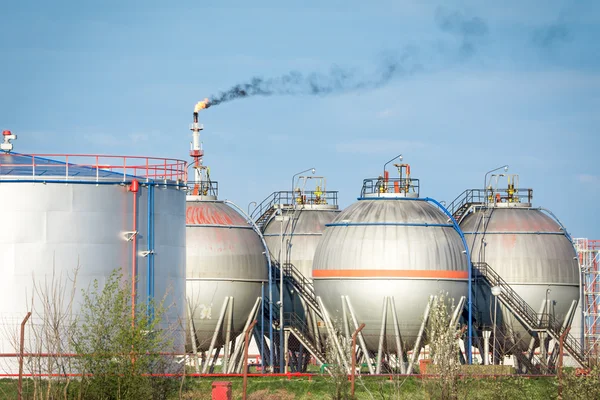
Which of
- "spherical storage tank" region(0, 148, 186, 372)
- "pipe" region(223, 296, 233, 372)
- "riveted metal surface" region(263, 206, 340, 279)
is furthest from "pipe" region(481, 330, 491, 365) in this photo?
"spherical storage tank" region(0, 148, 186, 372)

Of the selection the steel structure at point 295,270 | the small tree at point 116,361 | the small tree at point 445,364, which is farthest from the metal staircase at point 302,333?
the small tree at point 116,361

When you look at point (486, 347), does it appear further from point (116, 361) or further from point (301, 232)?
point (116, 361)

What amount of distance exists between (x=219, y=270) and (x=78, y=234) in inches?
768

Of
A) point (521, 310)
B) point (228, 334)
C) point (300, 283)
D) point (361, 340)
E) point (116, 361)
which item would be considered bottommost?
point (228, 334)

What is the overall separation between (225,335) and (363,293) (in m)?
8.31

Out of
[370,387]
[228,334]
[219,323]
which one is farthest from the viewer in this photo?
[228,334]

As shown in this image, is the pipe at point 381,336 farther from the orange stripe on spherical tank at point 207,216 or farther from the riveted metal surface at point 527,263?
the orange stripe on spherical tank at point 207,216

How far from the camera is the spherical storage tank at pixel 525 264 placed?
190 feet

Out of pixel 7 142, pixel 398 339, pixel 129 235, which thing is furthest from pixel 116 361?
pixel 398 339

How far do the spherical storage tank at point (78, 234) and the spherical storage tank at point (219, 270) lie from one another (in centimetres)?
1621

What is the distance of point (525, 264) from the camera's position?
192 feet

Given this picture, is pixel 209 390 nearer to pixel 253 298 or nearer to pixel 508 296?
pixel 253 298

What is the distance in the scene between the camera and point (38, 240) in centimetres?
3612

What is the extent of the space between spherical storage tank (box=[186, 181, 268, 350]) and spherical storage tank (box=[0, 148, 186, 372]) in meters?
16.2
